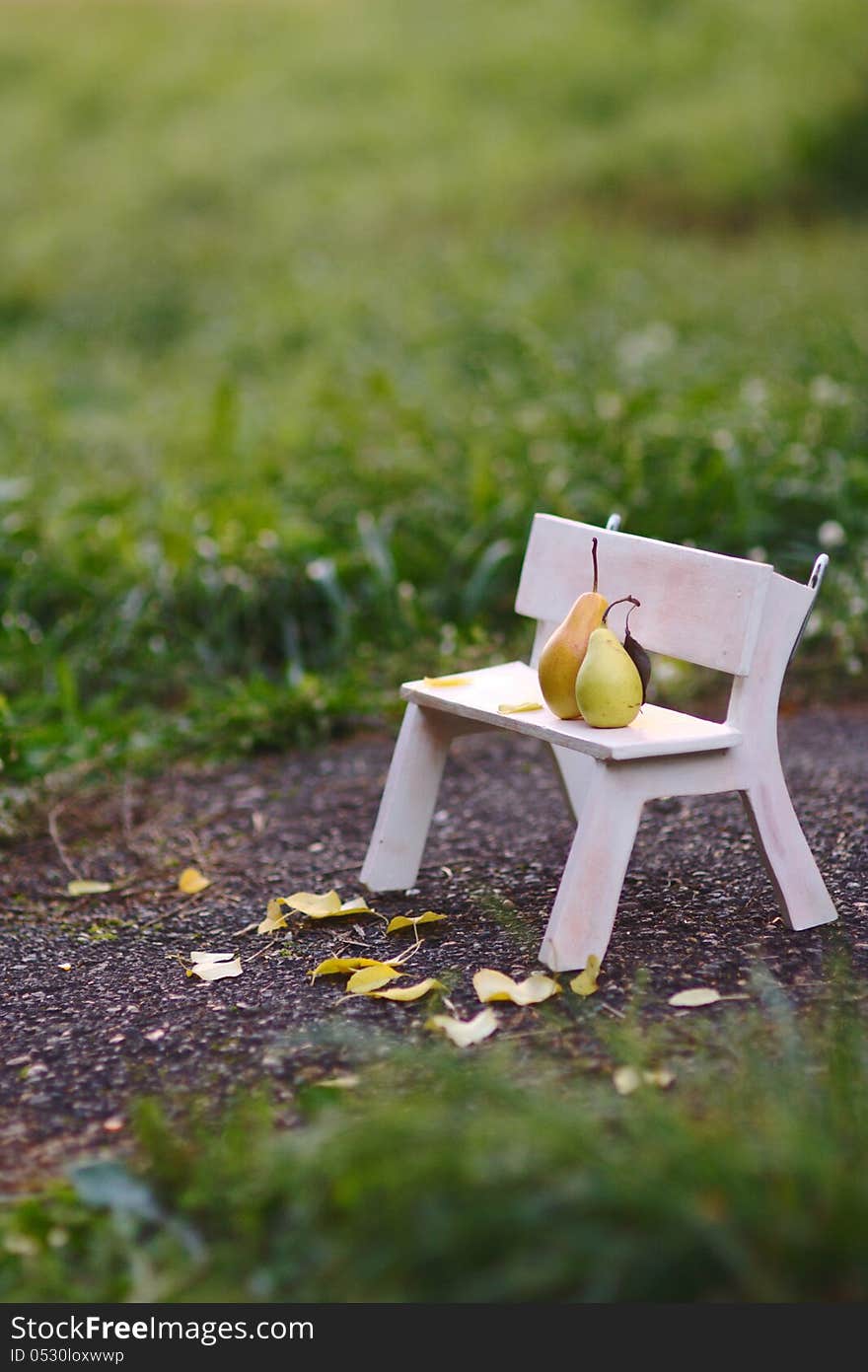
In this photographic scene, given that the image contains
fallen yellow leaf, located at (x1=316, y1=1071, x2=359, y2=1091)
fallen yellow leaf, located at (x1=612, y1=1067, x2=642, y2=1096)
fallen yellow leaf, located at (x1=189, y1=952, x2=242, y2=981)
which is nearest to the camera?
fallen yellow leaf, located at (x1=612, y1=1067, x2=642, y2=1096)

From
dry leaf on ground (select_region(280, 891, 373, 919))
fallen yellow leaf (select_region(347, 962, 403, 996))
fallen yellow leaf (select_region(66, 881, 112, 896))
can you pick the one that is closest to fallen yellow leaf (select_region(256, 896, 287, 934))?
Answer: dry leaf on ground (select_region(280, 891, 373, 919))

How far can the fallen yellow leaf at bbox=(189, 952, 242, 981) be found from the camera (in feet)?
9.44

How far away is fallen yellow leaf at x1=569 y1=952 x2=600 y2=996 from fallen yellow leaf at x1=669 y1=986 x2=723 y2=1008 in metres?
0.14

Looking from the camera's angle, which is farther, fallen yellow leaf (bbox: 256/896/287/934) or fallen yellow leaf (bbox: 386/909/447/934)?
fallen yellow leaf (bbox: 256/896/287/934)

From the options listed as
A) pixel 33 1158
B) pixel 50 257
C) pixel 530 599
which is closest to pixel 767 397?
pixel 530 599

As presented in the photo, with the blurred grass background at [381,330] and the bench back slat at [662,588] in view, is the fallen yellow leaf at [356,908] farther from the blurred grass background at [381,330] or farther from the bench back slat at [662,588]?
the blurred grass background at [381,330]

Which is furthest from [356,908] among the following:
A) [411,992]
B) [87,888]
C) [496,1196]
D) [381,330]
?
[381,330]

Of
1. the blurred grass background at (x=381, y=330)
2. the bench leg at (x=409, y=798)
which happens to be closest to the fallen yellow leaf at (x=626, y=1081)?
the bench leg at (x=409, y=798)

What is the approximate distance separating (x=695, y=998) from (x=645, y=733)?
505 millimetres

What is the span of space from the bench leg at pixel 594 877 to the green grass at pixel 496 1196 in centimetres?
39

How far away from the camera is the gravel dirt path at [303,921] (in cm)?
250

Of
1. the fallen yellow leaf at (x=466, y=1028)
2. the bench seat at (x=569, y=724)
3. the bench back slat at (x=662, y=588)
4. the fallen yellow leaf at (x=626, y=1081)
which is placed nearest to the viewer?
the fallen yellow leaf at (x=626, y=1081)

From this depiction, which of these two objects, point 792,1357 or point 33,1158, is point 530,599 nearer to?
point 33,1158

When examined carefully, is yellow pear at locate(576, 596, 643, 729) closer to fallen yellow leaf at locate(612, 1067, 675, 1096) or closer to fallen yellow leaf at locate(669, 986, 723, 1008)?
fallen yellow leaf at locate(669, 986, 723, 1008)
